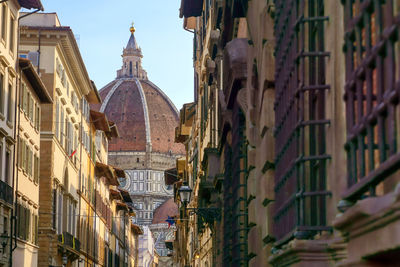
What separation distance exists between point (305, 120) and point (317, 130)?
0.53 feet

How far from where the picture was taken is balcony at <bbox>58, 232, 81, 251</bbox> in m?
50.2

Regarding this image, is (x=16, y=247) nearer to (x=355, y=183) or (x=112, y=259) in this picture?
(x=355, y=183)

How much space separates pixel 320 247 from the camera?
7.50m

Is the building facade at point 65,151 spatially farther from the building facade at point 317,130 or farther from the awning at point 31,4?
the building facade at point 317,130

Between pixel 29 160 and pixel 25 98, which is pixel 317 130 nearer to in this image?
pixel 25 98

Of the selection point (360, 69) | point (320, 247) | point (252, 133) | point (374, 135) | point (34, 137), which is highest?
point (34, 137)

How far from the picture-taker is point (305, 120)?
823cm

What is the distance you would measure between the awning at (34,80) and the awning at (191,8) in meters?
6.67

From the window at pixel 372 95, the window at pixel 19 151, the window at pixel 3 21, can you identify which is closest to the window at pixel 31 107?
the window at pixel 19 151

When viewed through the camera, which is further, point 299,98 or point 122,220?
point 122,220

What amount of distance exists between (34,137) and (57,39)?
688 cm

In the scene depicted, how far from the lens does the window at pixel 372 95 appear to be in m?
4.82

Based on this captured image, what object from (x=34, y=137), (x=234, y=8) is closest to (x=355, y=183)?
(x=234, y=8)

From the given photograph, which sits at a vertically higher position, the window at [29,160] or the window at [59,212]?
the window at [29,160]
